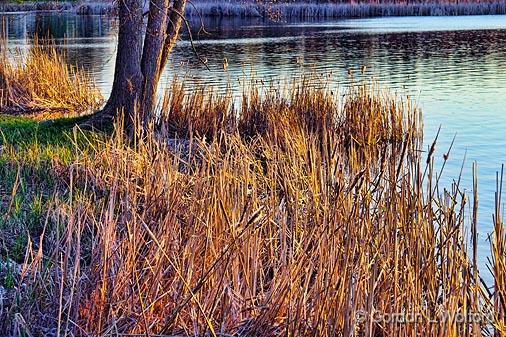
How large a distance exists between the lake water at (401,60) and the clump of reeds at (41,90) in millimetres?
605

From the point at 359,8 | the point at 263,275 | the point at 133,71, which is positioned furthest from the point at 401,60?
the point at 359,8

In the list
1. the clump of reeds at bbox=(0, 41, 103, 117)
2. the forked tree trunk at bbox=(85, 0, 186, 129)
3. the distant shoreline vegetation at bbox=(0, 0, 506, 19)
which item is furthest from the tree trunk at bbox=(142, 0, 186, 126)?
the distant shoreline vegetation at bbox=(0, 0, 506, 19)

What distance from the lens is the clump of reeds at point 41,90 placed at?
12.6 meters

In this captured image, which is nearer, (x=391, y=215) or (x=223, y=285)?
(x=223, y=285)

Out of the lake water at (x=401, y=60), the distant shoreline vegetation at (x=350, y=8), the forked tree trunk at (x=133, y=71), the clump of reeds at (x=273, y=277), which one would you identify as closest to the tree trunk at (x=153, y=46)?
the forked tree trunk at (x=133, y=71)

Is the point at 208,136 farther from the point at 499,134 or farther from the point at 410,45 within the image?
the point at 410,45

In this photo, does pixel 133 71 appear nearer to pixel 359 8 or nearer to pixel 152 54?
pixel 152 54

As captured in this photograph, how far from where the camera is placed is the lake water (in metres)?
11.4

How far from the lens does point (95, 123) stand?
9.40 meters

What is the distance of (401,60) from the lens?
21375mm

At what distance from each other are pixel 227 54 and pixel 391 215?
1988 centimetres

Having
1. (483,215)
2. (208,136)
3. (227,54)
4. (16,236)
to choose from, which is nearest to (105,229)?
(16,236)

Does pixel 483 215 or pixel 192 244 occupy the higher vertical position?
pixel 192 244

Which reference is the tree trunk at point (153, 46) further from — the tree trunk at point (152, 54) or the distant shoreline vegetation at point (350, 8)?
the distant shoreline vegetation at point (350, 8)
